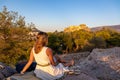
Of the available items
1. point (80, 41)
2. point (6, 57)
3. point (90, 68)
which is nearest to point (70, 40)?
point (80, 41)

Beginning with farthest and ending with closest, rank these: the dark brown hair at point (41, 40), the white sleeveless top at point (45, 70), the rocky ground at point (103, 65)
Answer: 1. the rocky ground at point (103, 65)
2. the white sleeveless top at point (45, 70)
3. the dark brown hair at point (41, 40)

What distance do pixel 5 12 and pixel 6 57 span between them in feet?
17.3

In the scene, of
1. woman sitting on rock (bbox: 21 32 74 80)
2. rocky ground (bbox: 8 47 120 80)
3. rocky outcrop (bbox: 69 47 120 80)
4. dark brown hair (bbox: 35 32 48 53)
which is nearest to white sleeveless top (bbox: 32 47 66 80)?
woman sitting on rock (bbox: 21 32 74 80)

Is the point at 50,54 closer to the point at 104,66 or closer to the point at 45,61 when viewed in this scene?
the point at 45,61

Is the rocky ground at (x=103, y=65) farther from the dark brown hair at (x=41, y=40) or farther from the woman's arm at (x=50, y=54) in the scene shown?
the dark brown hair at (x=41, y=40)

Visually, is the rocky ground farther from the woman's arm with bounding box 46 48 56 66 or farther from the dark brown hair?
the dark brown hair

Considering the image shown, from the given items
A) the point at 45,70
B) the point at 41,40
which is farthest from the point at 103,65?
the point at 41,40

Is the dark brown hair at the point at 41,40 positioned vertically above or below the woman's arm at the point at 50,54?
above

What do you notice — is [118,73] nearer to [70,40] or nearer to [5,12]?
[5,12]

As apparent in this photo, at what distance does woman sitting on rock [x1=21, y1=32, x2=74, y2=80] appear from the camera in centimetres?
686

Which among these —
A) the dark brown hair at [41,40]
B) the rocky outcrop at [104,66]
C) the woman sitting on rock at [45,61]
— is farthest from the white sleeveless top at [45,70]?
the rocky outcrop at [104,66]

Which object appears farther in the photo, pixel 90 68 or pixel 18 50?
pixel 18 50

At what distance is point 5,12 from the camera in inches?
1305

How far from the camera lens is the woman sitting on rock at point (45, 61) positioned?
686 centimetres
